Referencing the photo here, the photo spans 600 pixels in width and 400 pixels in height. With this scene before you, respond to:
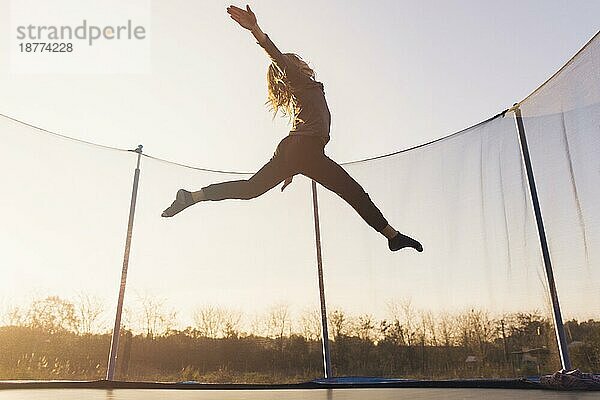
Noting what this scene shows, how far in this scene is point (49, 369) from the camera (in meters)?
3.64

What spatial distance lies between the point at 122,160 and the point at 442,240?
238 cm

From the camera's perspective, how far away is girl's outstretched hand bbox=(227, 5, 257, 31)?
8.29 feet

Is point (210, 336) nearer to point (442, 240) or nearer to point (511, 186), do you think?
point (442, 240)

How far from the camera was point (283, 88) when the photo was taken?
2.93 metres

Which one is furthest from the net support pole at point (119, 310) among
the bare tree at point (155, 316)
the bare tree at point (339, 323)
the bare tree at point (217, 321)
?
the bare tree at point (339, 323)

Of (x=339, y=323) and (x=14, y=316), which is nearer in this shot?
(x=14, y=316)

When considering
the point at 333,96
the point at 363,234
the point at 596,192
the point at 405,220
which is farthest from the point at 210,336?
the point at 596,192

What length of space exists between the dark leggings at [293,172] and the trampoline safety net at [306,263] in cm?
108

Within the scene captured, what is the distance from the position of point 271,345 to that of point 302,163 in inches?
71.0

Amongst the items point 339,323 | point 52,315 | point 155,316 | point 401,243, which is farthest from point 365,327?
point 52,315

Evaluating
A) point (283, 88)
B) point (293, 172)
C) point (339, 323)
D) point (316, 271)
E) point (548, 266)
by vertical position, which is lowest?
point (339, 323)

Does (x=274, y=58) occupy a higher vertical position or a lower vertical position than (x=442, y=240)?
higher

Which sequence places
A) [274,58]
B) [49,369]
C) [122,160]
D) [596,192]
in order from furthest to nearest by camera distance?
[122,160], [49,369], [596,192], [274,58]

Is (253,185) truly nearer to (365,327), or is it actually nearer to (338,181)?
(338,181)
